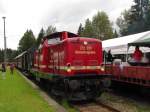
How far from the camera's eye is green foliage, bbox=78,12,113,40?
319 ft

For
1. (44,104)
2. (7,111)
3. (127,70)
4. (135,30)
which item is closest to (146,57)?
(127,70)

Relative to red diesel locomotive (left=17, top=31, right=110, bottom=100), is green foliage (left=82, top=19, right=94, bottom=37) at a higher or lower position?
higher

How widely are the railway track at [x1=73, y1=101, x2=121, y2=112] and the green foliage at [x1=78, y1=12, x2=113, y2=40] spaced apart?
7849 cm

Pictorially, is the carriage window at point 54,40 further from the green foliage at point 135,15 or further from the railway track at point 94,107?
the green foliage at point 135,15

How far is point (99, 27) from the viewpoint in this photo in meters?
100

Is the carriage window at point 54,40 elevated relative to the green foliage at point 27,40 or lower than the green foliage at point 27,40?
A: lower

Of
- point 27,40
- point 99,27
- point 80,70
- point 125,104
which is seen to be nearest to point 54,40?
point 80,70

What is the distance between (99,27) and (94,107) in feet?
276

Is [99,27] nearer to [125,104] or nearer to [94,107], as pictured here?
[125,104]

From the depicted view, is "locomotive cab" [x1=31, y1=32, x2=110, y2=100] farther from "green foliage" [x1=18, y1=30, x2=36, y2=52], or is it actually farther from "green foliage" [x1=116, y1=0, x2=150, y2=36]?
"green foliage" [x1=18, y1=30, x2=36, y2=52]

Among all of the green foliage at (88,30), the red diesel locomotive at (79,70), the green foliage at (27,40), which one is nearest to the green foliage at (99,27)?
the green foliage at (88,30)

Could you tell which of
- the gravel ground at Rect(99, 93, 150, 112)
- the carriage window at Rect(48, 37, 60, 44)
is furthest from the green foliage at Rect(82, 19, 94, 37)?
the gravel ground at Rect(99, 93, 150, 112)

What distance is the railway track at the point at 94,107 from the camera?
15891mm

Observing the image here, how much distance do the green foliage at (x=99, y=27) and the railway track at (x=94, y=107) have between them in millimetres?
78490
